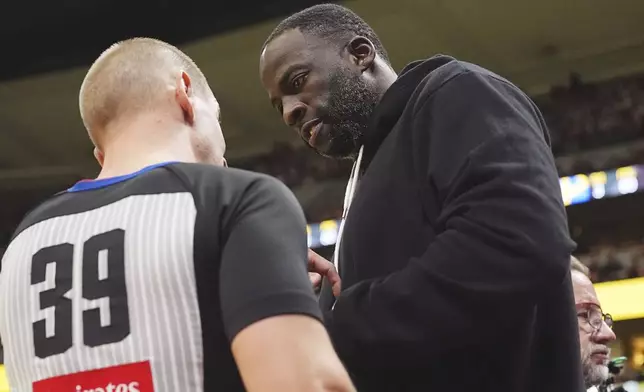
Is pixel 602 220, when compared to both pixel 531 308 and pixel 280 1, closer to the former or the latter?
pixel 280 1

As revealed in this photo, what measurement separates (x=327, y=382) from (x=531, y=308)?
40 centimetres

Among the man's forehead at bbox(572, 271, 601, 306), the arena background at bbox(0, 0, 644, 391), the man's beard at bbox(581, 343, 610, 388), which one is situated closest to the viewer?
the man's beard at bbox(581, 343, 610, 388)

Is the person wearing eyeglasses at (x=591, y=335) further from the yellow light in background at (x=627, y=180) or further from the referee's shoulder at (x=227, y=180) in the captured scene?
the yellow light in background at (x=627, y=180)

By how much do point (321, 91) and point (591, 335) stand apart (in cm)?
163

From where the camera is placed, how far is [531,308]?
3.70 ft

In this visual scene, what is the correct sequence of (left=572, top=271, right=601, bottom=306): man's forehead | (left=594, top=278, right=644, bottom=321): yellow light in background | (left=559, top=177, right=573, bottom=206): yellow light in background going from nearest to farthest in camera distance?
(left=572, top=271, right=601, bottom=306): man's forehead
(left=594, top=278, right=644, bottom=321): yellow light in background
(left=559, top=177, right=573, bottom=206): yellow light in background

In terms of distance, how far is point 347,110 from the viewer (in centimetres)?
154

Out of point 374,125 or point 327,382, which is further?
point 374,125

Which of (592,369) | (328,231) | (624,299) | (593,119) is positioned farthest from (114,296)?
(593,119)

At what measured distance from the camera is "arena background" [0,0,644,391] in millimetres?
5328

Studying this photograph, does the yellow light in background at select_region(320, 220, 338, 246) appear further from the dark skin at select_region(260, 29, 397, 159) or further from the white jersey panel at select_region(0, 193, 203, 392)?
→ the white jersey panel at select_region(0, 193, 203, 392)

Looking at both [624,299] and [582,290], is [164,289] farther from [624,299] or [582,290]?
[624,299]

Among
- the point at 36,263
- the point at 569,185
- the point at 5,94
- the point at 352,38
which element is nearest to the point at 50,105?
the point at 5,94

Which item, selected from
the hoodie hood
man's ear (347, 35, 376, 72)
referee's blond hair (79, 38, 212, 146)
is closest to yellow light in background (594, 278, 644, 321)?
man's ear (347, 35, 376, 72)
